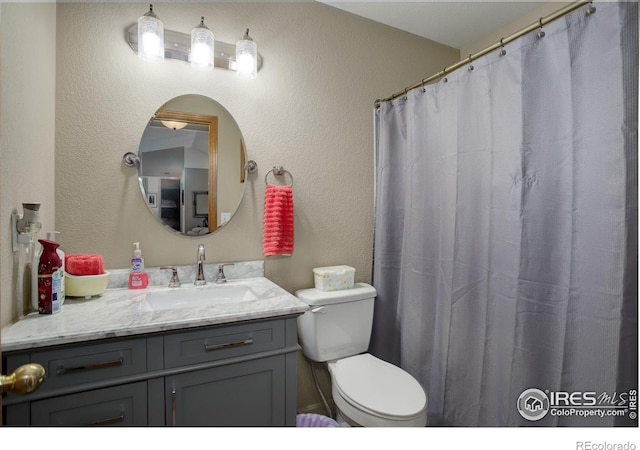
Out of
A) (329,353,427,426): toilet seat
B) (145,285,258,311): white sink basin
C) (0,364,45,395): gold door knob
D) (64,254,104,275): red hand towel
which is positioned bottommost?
(329,353,427,426): toilet seat

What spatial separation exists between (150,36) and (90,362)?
1315 mm

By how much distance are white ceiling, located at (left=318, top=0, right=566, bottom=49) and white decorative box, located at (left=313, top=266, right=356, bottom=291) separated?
1511 mm

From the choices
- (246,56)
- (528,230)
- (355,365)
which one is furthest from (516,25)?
(355,365)

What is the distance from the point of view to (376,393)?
1.42 metres

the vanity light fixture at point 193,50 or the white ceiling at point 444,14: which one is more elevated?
the white ceiling at point 444,14

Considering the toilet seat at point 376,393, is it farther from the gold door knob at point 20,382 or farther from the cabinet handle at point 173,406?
the gold door knob at point 20,382

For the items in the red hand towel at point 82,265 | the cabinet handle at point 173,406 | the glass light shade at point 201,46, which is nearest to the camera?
the cabinet handle at point 173,406

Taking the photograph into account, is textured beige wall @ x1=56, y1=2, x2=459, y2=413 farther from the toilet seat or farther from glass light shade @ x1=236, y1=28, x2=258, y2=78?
the toilet seat

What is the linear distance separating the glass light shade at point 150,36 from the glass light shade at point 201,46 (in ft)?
0.44

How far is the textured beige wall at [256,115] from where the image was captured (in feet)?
4.69

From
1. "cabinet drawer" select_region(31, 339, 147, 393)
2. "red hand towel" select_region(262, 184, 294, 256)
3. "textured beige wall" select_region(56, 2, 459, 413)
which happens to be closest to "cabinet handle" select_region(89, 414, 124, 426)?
"cabinet drawer" select_region(31, 339, 147, 393)

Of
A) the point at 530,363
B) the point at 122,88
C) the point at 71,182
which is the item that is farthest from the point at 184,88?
the point at 530,363

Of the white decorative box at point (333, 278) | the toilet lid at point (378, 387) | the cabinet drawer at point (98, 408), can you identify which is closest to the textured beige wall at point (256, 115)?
the white decorative box at point (333, 278)

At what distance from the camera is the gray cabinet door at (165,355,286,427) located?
3.64 ft
